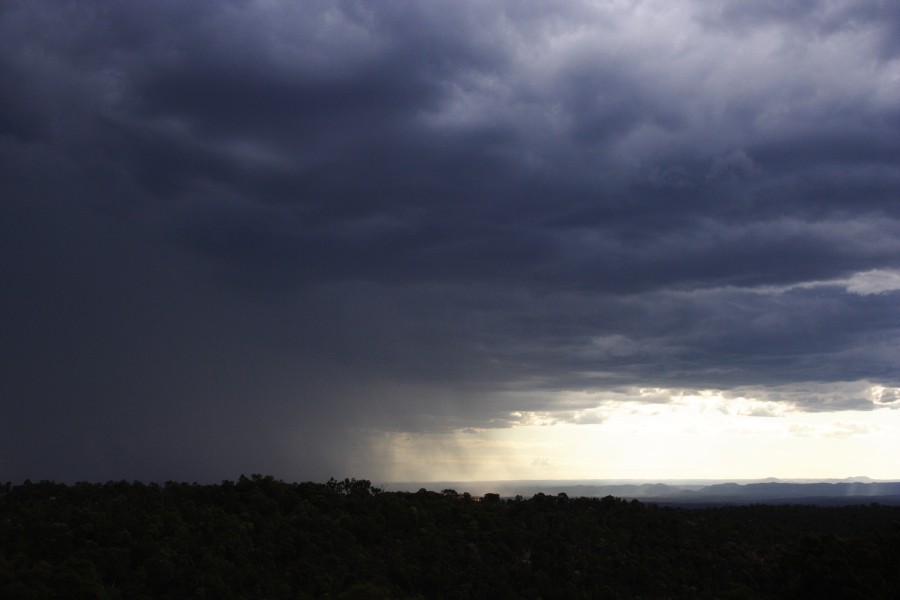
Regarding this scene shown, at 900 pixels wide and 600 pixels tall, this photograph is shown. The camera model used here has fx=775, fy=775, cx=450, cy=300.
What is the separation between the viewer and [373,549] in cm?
5697

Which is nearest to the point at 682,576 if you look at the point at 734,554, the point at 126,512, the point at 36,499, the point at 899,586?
the point at 734,554

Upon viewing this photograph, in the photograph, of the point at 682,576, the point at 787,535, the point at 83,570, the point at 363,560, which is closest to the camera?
the point at 83,570

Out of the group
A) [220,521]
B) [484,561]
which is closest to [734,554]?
[484,561]

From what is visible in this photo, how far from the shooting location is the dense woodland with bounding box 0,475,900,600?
46531mm

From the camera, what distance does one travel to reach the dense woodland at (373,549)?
1832 inches

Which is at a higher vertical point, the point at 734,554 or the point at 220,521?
the point at 220,521

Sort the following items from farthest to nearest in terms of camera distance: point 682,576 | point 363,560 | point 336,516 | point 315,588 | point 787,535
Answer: point 787,535, point 336,516, point 682,576, point 363,560, point 315,588

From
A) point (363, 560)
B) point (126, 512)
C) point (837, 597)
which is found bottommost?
point (837, 597)

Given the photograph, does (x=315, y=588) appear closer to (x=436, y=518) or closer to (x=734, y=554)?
(x=436, y=518)

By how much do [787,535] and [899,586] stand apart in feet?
78.9

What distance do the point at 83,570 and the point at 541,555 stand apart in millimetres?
31738

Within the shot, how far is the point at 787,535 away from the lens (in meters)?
73.0

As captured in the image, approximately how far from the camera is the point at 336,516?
203 feet

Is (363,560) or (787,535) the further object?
(787,535)
